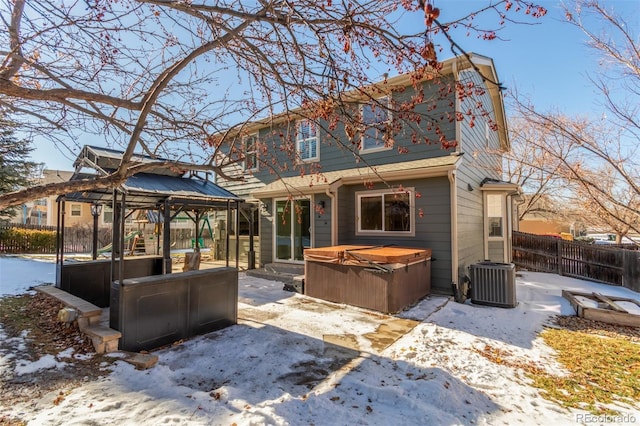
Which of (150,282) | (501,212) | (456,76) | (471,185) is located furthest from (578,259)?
(150,282)

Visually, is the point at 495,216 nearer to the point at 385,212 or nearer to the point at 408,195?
the point at 408,195

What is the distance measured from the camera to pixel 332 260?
6785 mm

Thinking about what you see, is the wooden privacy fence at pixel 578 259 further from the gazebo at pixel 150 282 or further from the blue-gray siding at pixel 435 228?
the gazebo at pixel 150 282

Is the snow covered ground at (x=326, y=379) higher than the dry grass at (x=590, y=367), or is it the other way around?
the snow covered ground at (x=326, y=379)

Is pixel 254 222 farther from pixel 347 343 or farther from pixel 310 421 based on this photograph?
pixel 310 421

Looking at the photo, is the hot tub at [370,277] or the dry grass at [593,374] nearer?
the dry grass at [593,374]

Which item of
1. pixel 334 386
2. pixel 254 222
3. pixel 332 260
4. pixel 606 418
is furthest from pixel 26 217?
pixel 606 418

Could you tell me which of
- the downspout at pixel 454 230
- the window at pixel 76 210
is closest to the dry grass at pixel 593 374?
the downspout at pixel 454 230

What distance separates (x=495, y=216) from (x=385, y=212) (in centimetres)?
467

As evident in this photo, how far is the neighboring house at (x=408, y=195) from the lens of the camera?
24.0 feet

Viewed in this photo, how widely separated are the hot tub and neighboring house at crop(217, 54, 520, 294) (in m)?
0.87

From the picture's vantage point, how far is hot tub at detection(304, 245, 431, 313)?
5969 millimetres

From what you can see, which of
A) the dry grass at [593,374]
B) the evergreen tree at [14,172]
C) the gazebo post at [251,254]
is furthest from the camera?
the evergreen tree at [14,172]

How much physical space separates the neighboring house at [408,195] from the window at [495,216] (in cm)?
3
